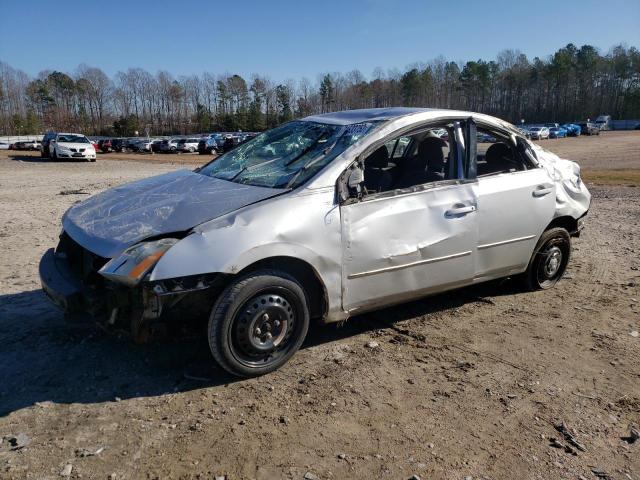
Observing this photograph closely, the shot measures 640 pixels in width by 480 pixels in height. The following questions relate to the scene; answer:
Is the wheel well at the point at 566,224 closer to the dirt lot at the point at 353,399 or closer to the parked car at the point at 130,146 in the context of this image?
the dirt lot at the point at 353,399

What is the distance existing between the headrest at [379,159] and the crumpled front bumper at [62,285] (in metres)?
2.52

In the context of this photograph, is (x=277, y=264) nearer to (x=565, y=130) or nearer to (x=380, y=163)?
(x=380, y=163)

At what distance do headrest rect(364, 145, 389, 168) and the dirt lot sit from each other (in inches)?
53.5

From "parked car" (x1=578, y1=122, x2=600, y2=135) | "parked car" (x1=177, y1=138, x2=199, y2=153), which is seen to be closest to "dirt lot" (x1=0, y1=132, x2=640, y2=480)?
"parked car" (x1=177, y1=138, x2=199, y2=153)

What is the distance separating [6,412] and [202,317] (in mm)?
1249

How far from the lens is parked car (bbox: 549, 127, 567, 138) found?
209ft

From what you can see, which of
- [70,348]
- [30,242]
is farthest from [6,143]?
[70,348]

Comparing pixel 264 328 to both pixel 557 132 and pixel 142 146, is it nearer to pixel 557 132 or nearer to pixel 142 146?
pixel 142 146

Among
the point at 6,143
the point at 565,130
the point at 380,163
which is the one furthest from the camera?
the point at 565,130

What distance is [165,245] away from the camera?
3.17 meters

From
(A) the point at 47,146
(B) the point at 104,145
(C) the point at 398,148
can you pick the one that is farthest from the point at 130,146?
(C) the point at 398,148

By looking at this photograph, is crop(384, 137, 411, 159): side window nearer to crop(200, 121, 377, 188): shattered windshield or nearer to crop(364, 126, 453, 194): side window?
crop(364, 126, 453, 194): side window

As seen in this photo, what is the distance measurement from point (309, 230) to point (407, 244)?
87cm

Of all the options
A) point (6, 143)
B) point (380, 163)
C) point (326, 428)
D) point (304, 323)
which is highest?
point (6, 143)
